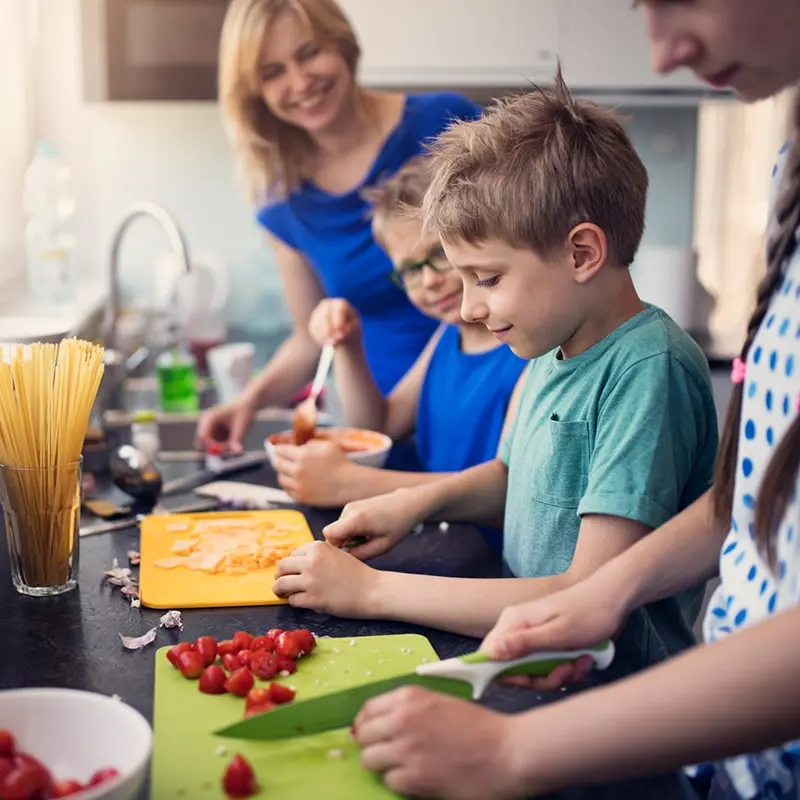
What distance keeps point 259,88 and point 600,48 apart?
145 centimetres

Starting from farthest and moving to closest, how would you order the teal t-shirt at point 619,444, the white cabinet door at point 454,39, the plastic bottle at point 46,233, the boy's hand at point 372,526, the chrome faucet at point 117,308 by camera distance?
the white cabinet door at point 454,39
the plastic bottle at point 46,233
the chrome faucet at point 117,308
the boy's hand at point 372,526
the teal t-shirt at point 619,444

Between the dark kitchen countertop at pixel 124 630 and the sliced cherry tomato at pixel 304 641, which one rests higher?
the sliced cherry tomato at pixel 304 641

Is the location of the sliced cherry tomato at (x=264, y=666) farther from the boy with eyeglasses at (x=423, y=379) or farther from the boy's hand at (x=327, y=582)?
the boy with eyeglasses at (x=423, y=379)

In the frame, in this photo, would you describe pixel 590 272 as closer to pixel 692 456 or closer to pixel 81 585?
pixel 692 456

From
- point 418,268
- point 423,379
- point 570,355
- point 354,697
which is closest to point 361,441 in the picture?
point 423,379

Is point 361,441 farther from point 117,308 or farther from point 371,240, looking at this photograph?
point 117,308

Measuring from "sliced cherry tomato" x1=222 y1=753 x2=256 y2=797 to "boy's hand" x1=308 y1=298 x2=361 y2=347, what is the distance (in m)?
1.09

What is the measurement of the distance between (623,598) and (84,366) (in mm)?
593

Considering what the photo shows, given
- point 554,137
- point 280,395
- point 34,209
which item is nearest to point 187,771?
point 554,137

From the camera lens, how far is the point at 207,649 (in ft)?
3.30

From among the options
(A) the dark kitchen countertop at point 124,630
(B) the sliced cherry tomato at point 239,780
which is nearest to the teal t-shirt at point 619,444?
(A) the dark kitchen countertop at point 124,630

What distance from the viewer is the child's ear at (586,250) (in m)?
1.13

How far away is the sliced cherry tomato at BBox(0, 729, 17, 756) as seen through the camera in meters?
0.78

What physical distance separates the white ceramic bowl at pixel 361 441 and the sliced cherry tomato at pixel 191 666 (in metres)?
0.65
